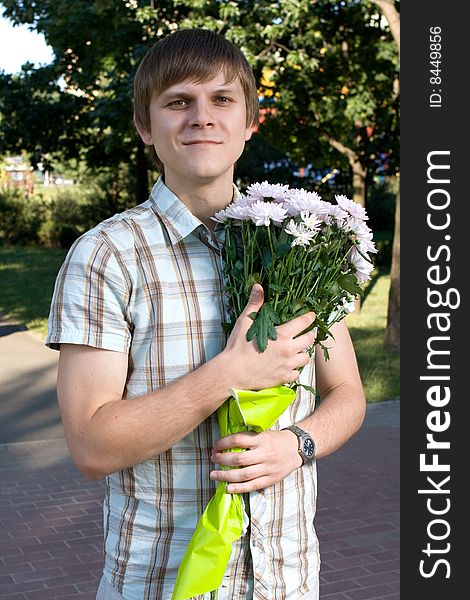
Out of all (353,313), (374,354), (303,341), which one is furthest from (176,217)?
(353,313)

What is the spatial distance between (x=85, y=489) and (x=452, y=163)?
163 inches

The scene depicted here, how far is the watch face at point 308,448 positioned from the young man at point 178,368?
0.02 m

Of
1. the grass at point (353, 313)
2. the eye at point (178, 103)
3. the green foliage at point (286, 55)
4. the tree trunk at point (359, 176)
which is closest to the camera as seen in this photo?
the eye at point (178, 103)

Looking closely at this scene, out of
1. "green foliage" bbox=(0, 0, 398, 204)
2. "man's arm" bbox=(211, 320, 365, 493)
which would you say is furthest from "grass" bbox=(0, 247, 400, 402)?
"man's arm" bbox=(211, 320, 365, 493)

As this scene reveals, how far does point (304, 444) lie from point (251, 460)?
0.59ft

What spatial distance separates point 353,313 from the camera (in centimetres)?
1489

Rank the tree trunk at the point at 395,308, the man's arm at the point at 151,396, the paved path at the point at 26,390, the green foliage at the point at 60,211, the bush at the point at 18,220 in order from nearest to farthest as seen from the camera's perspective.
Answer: the man's arm at the point at 151,396
the paved path at the point at 26,390
the tree trunk at the point at 395,308
the green foliage at the point at 60,211
the bush at the point at 18,220

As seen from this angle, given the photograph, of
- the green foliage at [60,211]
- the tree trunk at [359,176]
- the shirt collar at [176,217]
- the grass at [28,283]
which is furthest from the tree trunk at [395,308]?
the green foliage at [60,211]

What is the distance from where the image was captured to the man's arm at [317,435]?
73.9 inches

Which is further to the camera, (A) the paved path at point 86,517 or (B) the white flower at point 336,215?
(A) the paved path at point 86,517

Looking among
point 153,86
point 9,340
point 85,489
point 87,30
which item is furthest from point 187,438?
point 87,30

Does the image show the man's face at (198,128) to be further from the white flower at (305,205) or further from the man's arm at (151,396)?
the man's arm at (151,396)

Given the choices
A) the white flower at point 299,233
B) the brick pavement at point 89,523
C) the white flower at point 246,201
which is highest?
the white flower at point 246,201

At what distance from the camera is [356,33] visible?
1477 cm
